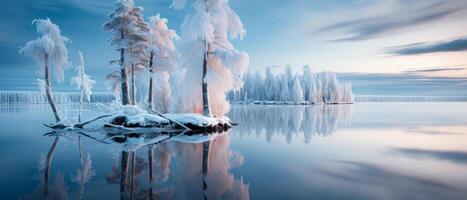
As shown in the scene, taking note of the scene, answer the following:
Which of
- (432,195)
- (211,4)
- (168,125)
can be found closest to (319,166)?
(432,195)

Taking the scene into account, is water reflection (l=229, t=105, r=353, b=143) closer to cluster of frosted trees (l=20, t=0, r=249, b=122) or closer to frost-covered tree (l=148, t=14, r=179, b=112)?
cluster of frosted trees (l=20, t=0, r=249, b=122)

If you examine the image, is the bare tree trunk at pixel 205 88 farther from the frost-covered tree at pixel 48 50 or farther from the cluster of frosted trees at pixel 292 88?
the cluster of frosted trees at pixel 292 88

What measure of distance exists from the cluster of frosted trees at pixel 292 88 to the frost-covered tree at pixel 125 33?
98912 millimetres

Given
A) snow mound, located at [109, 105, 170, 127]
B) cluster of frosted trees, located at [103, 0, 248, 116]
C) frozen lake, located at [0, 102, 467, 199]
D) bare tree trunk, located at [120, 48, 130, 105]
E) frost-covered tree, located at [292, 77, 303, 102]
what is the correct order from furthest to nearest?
1. frost-covered tree, located at [292, 77, 303, 102]
2. bare tree trunk, located at [120, 48, 130, 105]
3. cluster of frosted trees, located at [103, 0, 248, 116]
4. snow mound, located at [109, 105, 170, 127]
5. frozen lake, located at [0, 102, 467, 199]

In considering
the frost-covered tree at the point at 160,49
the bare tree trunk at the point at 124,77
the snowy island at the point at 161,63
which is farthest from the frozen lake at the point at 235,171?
the frost-covered tree at the point at 160,49

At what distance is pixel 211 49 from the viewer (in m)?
26.0

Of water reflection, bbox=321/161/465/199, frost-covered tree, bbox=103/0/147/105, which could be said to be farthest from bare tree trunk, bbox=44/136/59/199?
frost-covered tree, bbox=103/0/147/105

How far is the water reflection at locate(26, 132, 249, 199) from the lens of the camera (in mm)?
7906

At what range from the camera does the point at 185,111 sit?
2961 centimetres

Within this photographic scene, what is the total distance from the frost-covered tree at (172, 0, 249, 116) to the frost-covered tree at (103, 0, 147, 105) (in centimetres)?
456

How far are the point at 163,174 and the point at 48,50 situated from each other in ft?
69.8

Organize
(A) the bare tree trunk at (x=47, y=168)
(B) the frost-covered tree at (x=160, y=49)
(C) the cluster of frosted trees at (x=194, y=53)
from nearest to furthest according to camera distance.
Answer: (A) the bare tree trunk at (x=47, y=168), (C) the cluster of frosted trees at (x=194, y=53), (B) the frost-covered tree at (x=160, y=49)

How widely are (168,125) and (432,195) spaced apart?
18099mm

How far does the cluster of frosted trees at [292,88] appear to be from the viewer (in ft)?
412
